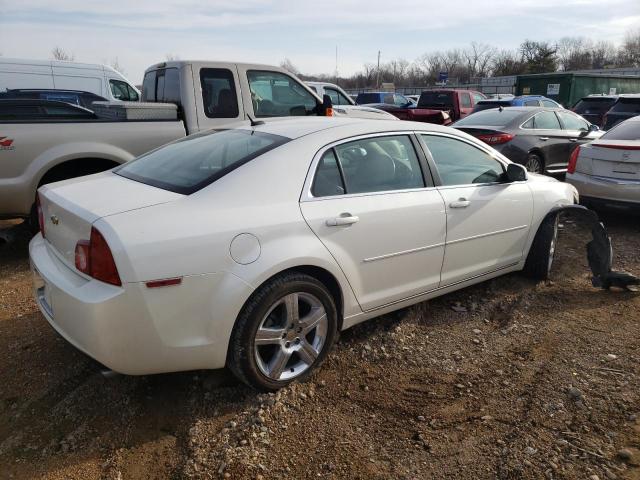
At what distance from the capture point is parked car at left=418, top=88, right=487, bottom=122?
16734mm

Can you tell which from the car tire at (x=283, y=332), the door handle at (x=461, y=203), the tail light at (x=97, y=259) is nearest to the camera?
the tail light at (x=97, y=259)

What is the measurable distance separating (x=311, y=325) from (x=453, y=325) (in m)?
1.39

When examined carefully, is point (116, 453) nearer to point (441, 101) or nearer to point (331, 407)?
point (331, 407)

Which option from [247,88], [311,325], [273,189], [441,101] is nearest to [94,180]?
[273,189]

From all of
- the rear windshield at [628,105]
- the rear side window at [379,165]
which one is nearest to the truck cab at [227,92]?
the rear side window at [379,165]

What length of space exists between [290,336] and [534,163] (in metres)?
7.61

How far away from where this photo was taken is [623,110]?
13.9m

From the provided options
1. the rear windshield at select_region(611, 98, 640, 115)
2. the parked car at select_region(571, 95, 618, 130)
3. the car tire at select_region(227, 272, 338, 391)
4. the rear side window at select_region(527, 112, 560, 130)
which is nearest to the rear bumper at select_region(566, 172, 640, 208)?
the rear side window at select_region(527, 112, 560, 130)

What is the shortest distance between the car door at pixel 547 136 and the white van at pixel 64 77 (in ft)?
30.0

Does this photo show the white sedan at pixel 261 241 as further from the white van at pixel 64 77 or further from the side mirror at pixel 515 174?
the white van at pixel 64 77

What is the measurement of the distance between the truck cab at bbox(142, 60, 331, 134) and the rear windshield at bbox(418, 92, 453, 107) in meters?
11.3

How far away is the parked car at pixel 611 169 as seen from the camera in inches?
253

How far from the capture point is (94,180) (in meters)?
3.33

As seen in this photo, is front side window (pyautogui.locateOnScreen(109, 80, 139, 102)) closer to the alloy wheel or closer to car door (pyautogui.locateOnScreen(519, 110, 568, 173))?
car door (pyautogui.locateOnScreen(519, 110, 568, 173))
